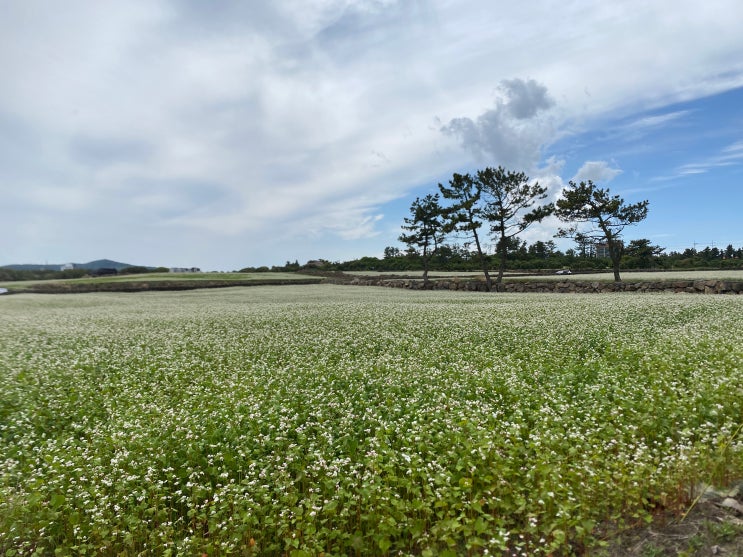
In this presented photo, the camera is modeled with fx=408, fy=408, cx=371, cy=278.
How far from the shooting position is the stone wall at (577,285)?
36156 millimetres

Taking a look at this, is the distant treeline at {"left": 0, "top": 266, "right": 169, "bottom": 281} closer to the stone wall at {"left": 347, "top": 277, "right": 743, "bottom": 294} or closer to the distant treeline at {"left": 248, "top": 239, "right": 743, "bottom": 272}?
the distant treeline at {"left": 248, "top": 239, "right": 743, "bottom": 272}

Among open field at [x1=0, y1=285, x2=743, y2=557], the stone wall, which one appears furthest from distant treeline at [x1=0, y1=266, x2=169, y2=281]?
open field at [x1=0, y1=285, x2=743, y2=557]

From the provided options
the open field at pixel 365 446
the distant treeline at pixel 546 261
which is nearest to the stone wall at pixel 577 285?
the distant treeline at pixel 546 261

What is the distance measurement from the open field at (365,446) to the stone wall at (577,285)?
27.8m

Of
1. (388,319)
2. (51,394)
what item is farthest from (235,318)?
(51,394)

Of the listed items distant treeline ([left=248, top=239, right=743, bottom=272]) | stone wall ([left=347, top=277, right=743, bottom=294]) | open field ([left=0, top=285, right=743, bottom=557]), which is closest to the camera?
open field ([left=0, top=285, right=743, bottom=557])

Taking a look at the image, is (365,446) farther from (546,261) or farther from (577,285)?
(546,261)

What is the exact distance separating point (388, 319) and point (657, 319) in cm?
1260

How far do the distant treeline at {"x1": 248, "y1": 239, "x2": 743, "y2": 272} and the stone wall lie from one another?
26.5ft

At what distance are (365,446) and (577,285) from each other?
45.6 m

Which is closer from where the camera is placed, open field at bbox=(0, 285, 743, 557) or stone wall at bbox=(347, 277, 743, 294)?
open field at bbox=(0, 285, 743, 557)

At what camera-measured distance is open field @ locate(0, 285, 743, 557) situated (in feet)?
17.5

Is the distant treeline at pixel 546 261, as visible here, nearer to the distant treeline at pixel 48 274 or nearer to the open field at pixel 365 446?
the distant treeline at pixel 48 274

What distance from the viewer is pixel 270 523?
206 inches
